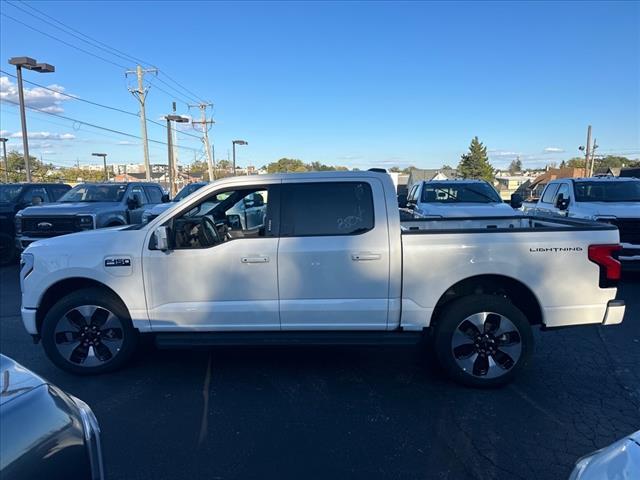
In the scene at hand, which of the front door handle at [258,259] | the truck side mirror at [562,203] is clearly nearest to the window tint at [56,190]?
the front door handle at [258,259]

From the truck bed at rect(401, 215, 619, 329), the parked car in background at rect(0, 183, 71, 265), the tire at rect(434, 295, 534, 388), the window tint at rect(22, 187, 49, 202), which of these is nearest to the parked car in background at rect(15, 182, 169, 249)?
the parked car in background at rect(0, 183, 71, 265)

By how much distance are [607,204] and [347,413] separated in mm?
7733

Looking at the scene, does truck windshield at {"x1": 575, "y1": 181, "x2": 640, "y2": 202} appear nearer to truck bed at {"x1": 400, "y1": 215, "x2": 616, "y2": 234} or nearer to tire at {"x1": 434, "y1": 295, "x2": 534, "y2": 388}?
truck bed at {"x1": 400, "y1": 215, "x2": 616, "y2": 234}

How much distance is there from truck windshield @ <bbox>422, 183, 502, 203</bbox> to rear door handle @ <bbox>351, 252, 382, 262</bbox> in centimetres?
688

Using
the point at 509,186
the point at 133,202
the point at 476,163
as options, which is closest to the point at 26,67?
the point at 133,202

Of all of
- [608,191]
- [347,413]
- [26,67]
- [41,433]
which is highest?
[26,67]

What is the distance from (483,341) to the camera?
3.99 metres

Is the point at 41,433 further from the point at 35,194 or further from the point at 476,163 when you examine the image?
the point at 476,163

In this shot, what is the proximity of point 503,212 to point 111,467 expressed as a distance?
801 cm

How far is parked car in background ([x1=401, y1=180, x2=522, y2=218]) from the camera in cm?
909

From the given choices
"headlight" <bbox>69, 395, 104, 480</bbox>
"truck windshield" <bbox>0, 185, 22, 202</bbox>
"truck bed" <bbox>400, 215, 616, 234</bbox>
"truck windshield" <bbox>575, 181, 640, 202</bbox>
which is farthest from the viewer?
"truck windshield" <bbox>0, 185, 22, 202</bbox>

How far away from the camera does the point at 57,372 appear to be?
14.6ft

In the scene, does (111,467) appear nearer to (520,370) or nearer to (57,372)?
(57,372)

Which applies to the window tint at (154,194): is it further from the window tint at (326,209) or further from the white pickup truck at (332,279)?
the window tint at (326,209)
